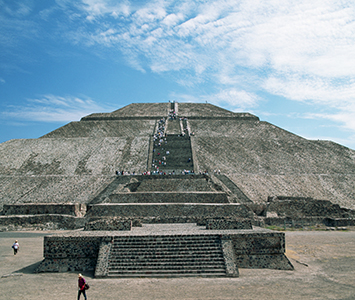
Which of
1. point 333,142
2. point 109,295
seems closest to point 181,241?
point 109,295

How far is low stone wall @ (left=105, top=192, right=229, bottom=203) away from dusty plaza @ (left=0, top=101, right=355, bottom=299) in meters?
0.06

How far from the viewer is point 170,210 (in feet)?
52.5

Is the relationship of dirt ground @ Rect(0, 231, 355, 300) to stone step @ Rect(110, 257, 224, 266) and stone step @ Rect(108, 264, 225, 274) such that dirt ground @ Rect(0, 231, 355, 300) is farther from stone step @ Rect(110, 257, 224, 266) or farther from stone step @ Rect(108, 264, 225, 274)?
stone step @ Rect(110, 257, 224, 266)

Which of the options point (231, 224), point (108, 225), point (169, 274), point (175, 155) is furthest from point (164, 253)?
point (175, 155)

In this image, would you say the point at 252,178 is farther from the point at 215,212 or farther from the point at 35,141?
the point at 35,141

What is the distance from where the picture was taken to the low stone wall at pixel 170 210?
1591cm

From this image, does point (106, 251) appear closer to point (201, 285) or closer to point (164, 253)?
point (164, 253)

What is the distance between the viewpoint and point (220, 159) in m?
31.7

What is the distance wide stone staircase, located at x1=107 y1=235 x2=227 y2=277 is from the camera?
7.71 m

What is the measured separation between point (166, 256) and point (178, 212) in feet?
25.7

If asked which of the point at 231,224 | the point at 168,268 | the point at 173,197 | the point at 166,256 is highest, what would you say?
the point at 173,197

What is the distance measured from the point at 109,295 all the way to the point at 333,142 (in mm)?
38335

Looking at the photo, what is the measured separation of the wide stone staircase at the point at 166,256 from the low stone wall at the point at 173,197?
893 centimetres

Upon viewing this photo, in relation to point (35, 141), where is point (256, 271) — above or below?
below
